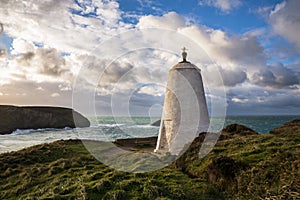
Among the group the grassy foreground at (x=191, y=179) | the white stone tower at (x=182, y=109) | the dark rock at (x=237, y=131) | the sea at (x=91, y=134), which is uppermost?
the white stone tower at (x=182, y=109)

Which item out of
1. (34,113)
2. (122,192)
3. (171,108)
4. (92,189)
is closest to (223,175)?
(122,192)

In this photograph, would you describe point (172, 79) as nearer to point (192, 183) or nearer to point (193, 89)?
point (193, 89)

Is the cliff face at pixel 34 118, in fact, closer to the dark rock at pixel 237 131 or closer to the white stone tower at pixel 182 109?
the dark rock at pixel 237 131

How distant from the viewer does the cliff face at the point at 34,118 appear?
75.8 m

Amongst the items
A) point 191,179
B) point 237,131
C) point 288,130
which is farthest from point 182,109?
point 288,130

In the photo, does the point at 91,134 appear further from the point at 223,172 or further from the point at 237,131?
the point at 223,172

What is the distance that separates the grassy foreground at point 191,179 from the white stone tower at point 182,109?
6.53ft

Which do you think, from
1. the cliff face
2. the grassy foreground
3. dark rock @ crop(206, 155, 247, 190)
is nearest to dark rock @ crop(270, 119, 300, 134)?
the grassy foreground

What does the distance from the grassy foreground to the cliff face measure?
59185mm

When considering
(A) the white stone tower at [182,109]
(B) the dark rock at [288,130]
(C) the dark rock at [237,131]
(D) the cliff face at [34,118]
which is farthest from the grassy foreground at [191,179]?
(D) the cliff face at [34,118]

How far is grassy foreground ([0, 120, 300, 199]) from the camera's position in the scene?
788cm

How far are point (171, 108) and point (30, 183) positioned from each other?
376 inches

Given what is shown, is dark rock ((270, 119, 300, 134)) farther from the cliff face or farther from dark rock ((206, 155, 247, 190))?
the cliff face

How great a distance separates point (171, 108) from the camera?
16.7 meters
